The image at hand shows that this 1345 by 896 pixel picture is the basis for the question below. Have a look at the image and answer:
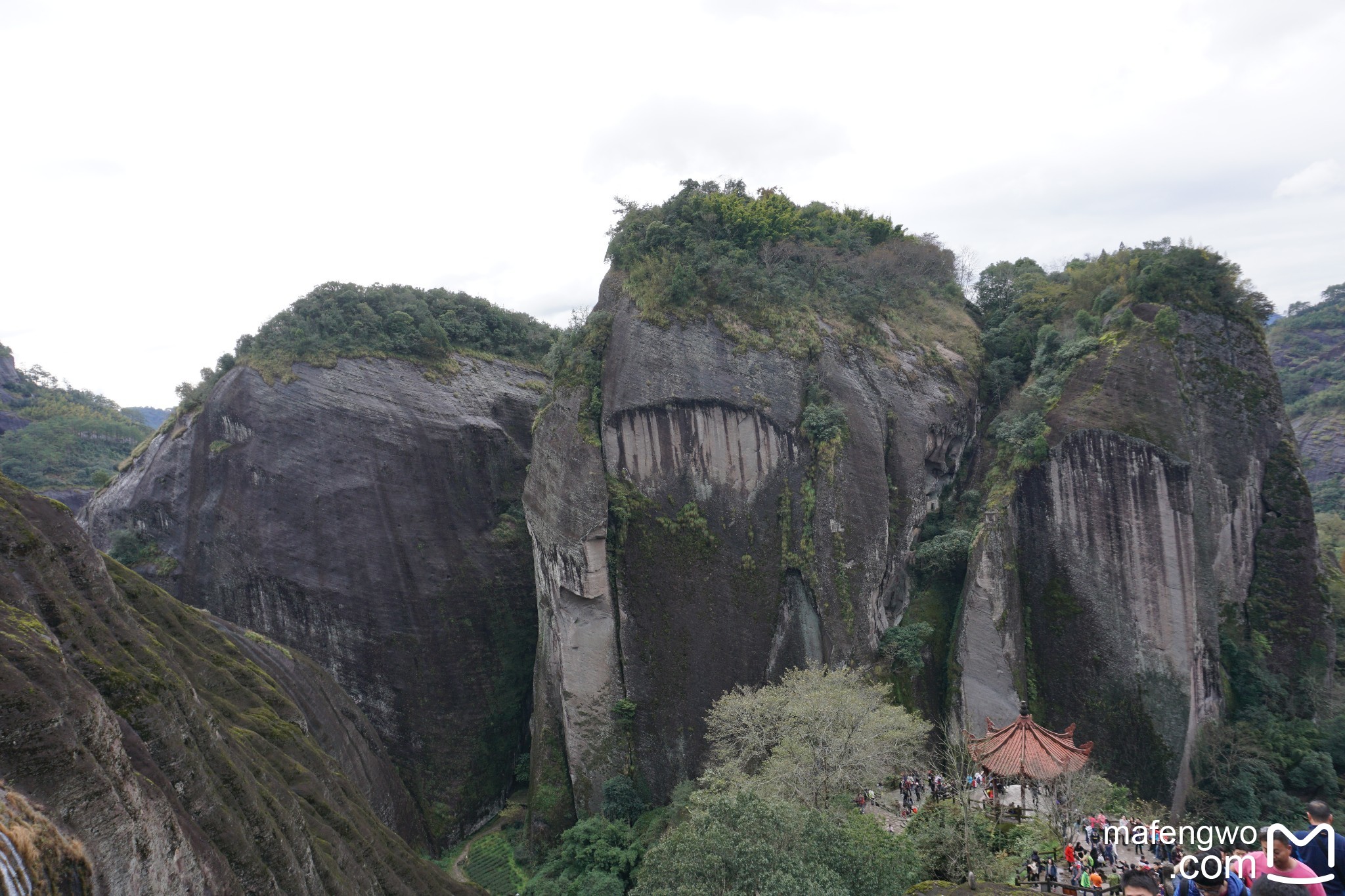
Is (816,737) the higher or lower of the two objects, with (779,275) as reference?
lower

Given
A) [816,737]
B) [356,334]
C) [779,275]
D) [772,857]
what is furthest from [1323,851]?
[356,334]

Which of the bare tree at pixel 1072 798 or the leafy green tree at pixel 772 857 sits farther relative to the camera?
the bare tree at pixel 1072 798

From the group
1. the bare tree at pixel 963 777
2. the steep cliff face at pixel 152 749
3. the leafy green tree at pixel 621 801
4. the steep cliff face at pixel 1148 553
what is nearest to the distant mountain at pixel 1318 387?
Result: the steep cliff face at pixel 1148 553

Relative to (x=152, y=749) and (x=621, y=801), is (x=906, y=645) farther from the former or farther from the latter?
(x=152, y=749)

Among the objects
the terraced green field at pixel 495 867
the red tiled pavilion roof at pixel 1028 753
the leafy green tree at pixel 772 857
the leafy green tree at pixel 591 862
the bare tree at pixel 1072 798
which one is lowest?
the terraced green field at pixel 495 867

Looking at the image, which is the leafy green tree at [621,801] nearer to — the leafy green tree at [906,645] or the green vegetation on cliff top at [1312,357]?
the leafy green tree at [906,645]

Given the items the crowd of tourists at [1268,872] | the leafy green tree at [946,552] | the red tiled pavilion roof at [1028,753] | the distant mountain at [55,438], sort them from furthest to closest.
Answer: the distant mountain at [55,438] < the leafy green tree at [946,552] < the red tiled pavilion roof at [1028,753] < the crowd of tourists at [1268,872]

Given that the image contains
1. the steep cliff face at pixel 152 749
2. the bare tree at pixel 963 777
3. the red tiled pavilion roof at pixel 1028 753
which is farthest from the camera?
the red tiled pavilion roof at pixel 1028 753

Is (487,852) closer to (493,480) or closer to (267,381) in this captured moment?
(493,480)
